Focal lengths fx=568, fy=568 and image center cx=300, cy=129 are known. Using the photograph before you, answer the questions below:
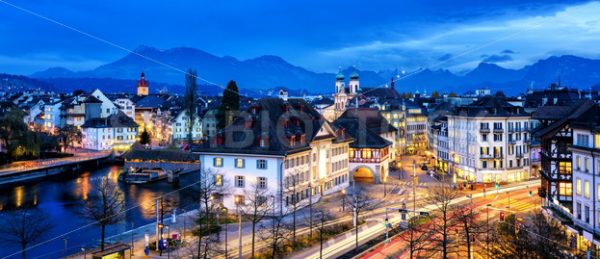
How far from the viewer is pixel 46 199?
5394 centimetres

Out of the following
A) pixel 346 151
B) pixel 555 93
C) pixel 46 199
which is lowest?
pixel 46 199

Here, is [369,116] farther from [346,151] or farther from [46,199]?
[46,199]

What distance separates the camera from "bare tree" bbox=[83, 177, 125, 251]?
100ft

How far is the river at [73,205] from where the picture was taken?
35088mm

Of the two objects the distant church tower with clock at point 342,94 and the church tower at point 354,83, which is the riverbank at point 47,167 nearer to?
the distant church tower with clock at point 342,94

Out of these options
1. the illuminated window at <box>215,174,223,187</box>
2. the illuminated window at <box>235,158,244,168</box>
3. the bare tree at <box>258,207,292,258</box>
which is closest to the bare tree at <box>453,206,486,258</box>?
the bare tree at <box>258,207,292,258</box>

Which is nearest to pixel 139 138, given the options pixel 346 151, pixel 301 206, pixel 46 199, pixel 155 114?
pixel 155 114

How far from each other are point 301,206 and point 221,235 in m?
10.4

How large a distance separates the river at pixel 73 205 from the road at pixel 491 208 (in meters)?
17.1

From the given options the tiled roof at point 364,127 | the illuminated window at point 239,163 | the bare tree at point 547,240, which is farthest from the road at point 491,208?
the illuminated window at point 239,163

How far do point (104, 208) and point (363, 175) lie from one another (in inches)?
1379

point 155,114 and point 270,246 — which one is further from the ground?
point 155,114

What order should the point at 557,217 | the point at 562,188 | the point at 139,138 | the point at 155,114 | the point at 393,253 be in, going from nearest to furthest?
the point at 393,253 < the point at 557,217 < the point at 562,188 < the point at 139,138 < the point at 155,114

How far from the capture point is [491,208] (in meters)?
42.1
